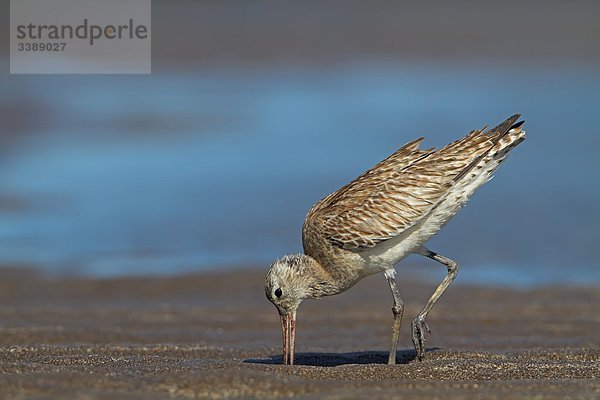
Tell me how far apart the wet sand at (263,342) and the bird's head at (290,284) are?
0.35m

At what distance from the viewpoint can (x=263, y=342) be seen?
30.6ft

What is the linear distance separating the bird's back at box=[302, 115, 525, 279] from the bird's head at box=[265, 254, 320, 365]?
15 centimetres

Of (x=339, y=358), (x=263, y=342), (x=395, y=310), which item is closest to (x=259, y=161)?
(x=263, y=342)

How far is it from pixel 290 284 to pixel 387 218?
0.89m

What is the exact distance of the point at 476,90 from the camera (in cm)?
2056

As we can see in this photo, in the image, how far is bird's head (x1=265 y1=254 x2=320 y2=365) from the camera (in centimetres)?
837

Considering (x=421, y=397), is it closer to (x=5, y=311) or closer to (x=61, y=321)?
(x=61, y=321)

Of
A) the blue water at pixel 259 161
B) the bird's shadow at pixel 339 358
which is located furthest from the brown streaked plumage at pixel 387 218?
the blue water at pixel 259 161

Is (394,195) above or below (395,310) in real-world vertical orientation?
above

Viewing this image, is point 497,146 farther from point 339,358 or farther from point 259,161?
point 259,161

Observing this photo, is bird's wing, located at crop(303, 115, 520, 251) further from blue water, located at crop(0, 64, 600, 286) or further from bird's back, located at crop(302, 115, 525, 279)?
blue water, located at crop(0, 64, 600, 286)

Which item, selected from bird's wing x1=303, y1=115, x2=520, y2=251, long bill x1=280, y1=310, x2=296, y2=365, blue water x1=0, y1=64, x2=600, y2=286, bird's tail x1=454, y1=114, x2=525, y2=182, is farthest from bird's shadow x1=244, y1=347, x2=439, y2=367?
blue water x1=0, y1=64, x2=600, y2=286

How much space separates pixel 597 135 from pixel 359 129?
12.1 ft

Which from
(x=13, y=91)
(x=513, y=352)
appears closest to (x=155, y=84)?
(x=13, y=91)
